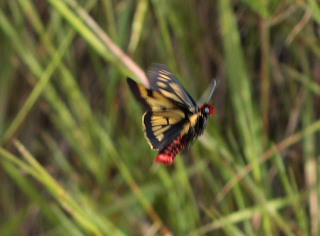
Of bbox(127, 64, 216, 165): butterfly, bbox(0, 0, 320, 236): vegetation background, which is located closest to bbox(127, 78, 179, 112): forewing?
bbox(127, 64, 216, 165): butterfly

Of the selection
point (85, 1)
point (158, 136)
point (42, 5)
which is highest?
point (42, 5)

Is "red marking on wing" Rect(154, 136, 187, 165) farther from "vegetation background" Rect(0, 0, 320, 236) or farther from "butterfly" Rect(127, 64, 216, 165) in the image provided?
"vegetation background" Rect(0, 0, 320, 236)

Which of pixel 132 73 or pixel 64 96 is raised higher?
pixel 64 96

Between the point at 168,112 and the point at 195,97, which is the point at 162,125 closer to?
the point at 168,112

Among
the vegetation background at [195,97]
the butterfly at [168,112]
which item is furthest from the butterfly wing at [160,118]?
the vegetation background at [195,97]

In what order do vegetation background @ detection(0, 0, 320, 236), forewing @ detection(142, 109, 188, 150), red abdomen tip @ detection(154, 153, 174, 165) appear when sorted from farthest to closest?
vegetation background @ detection(0, 0, 320, 236) < forewing @ detection(142, 109, 188, 150) < red abdomen tip @ detection(154, 153, 174, 165)

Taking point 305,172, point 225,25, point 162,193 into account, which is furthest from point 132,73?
point 305,172

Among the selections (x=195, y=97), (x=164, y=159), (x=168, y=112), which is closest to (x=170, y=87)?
(x=168, y=112)

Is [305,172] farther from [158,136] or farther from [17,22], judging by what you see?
[158,136]
